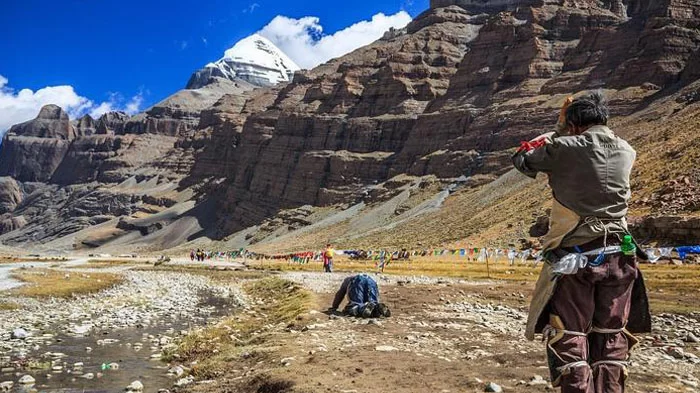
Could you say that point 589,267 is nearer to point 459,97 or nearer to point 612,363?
point 612,363

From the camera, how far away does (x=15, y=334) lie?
16.2 m

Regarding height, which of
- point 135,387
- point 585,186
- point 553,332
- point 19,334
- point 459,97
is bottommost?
point 19,334

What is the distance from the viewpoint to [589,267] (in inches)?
196

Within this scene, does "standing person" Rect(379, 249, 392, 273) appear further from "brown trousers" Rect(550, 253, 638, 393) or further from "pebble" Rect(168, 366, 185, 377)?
"brown trousers" Rect(550, 253, 638, 393)

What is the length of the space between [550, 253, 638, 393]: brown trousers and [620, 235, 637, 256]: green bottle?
0.05 meters

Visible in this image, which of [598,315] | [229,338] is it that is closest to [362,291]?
[229,338]

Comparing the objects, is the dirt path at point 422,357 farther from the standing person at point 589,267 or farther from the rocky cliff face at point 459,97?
the rocky cliff face at point 459,97

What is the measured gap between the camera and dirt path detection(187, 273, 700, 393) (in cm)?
818

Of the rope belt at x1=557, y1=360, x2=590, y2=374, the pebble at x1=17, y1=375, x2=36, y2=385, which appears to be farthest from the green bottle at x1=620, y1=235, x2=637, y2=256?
the pebble at x1=17, y1=375, x2=36, y2=385

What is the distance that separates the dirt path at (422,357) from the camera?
818 cm

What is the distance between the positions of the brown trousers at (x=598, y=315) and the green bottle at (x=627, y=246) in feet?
0.18

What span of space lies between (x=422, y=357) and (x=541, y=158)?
576 cm

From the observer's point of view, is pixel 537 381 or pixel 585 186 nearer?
pixel 585 186

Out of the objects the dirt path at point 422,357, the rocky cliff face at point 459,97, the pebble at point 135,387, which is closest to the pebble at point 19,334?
the pebble at point 135,387
